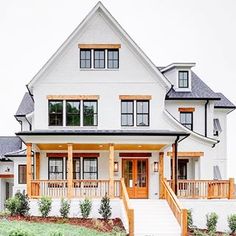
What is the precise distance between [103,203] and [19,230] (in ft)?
32.9

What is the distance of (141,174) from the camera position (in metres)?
34.7

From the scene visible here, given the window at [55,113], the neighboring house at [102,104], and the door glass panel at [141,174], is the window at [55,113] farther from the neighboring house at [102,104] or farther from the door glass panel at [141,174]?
the door glass panel at [141,174]

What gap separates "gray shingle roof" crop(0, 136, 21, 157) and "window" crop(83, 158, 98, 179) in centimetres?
1413

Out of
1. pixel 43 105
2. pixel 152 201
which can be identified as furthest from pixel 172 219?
pixel 43 105

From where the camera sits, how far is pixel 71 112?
33906 millimetres

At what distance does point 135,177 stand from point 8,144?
1708cm

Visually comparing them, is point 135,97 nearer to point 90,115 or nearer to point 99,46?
point 90,115

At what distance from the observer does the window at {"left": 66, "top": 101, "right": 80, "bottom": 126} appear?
3381cm

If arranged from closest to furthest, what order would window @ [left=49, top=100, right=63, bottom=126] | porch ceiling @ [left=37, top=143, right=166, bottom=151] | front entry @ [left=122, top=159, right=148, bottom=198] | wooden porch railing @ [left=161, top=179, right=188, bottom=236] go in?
wooden porch railing @ [left=161, top=179, right=188, bottom=236], porch ceiling @ [left=37, top=143, right=166, bottom=151], window @ [left=49, top=100, right=63, bottom=126], front entry @ [left=122, top=159, right=148, bottom=198]

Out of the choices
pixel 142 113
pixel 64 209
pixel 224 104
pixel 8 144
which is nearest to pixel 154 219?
pixel 64 209

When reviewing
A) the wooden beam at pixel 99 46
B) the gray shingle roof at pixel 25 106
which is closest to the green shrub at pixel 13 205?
the wooden beam at pixel 99 46

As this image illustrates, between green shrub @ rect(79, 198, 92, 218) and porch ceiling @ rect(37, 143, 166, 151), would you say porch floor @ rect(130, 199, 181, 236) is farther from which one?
porch ceiling @ rect(37, 143, 166, 151)

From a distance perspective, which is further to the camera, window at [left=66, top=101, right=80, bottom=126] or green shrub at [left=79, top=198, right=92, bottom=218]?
window at [left=66, top=101, right=80, bottom=126]

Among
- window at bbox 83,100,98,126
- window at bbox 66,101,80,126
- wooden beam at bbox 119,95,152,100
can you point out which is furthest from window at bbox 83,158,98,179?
wooden beam at bbox 119,95,152,100
